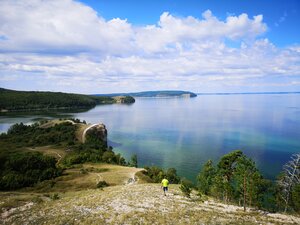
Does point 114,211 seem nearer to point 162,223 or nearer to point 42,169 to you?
point 162,223

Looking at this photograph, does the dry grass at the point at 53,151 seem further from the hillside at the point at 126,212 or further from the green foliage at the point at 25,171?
the hillside at the point at 126,212

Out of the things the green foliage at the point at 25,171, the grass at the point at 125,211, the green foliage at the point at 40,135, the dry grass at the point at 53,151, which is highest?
the grass at the point at 125,211

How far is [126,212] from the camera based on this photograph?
26875 mm

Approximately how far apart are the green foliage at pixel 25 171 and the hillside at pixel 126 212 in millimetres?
17877

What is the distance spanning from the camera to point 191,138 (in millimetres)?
124688

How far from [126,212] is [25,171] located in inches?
1664

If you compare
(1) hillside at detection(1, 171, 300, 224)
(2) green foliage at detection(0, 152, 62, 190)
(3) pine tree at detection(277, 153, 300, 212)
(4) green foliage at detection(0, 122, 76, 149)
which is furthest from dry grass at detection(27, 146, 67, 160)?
(3) pine tree at detection(277, 153, 300, 212)

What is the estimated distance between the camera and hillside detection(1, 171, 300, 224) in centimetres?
2486

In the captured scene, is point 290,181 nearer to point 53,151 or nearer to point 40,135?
point 53,151

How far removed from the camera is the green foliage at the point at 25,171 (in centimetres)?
4856

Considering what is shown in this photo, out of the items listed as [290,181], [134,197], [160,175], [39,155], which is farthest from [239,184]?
[39,155]

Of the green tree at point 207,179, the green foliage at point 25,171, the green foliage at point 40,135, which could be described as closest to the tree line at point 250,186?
the green tree at point 207,179

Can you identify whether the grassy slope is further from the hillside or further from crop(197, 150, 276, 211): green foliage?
crop(197, 150, 276, 211): green foliage

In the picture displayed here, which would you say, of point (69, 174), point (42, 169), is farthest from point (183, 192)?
point (42, 169)
